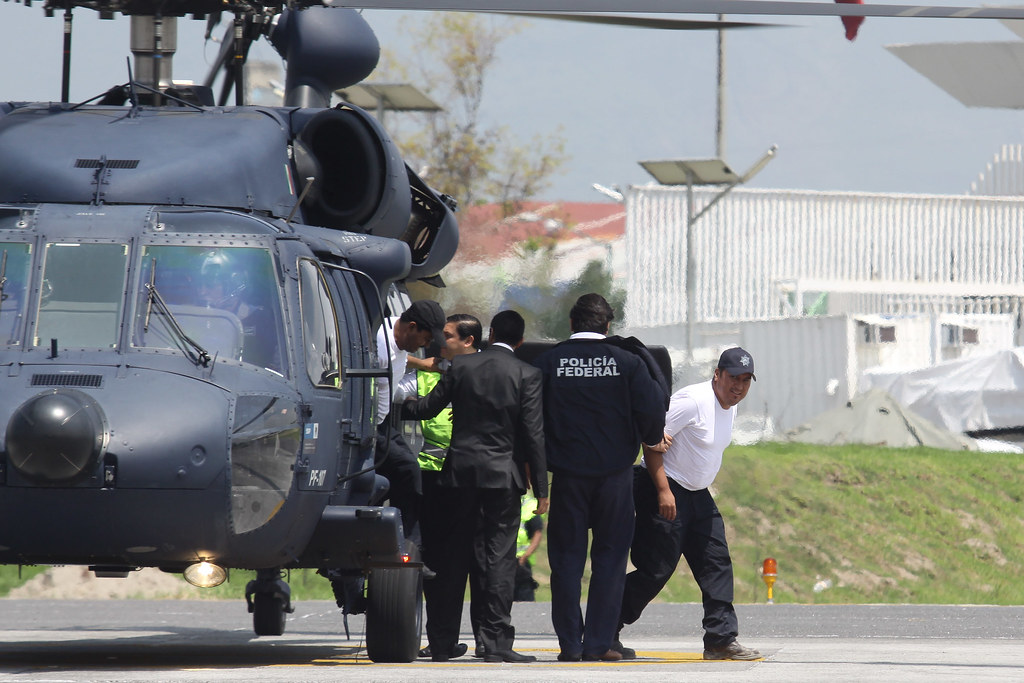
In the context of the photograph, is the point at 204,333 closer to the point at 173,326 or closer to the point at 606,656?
the point at 173,326

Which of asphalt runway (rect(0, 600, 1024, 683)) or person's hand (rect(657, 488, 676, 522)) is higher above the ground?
person's hand (rect(657, 488, 676, 522))

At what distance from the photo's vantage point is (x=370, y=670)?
28.5 feet

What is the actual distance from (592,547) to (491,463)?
79 centimetres

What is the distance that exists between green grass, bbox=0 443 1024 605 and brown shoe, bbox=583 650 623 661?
1079 centimetres

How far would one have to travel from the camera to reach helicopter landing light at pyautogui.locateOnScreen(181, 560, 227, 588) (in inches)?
338

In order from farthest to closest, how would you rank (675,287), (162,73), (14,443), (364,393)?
(675,287)
(162,73)
(364,393)
(14,443)

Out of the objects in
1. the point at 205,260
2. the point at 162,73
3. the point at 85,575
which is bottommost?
the point at 85,575

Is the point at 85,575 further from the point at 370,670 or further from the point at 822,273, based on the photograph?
the point at 822,273

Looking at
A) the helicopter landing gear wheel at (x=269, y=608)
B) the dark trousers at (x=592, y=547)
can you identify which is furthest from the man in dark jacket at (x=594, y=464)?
the helicopter landing gear wheel at (x=269, y=608)

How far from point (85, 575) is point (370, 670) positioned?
1262cm

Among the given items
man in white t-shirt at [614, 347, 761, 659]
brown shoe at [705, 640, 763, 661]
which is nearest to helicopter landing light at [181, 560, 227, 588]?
man in white t-shirt at [614, 347, 761, 659]

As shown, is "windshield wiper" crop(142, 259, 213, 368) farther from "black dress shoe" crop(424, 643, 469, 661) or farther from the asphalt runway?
"black dress shoe" crop(424, 643, 469, 661)

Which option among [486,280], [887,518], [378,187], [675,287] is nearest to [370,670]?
[378,187]

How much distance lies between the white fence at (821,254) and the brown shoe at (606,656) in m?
32.0
